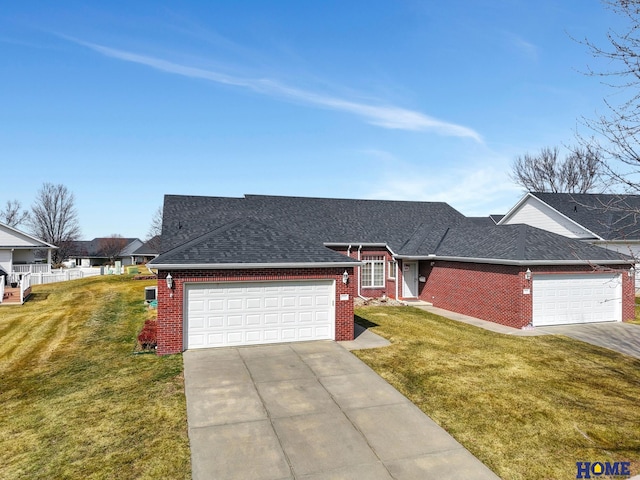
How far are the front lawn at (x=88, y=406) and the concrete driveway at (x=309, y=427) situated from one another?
48 centimetres

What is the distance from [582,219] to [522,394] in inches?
874

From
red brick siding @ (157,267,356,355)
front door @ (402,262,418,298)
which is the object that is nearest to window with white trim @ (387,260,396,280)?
front door @ (402,262,418,298)

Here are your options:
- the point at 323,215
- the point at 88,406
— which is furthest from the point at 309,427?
the point at 323,215

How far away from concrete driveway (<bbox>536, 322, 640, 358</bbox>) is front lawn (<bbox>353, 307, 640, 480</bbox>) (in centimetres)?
86

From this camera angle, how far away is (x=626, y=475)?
5840 millimetres

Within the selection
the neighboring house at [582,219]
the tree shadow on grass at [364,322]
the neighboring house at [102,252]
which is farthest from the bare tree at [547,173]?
the neighboring house at [102,252]

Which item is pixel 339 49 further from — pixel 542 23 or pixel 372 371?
pixel 372 371

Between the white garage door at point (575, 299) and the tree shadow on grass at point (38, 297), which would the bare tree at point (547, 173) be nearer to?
the white garage door at point (575, 299)

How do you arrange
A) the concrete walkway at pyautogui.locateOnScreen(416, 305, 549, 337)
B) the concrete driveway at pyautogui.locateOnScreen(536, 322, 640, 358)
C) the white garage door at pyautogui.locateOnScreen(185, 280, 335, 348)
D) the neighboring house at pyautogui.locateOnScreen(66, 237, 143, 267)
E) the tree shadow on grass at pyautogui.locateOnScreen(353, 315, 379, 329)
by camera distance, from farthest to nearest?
the neighboring house at pyautogui.locateOnScreen(66, 237, 143, 267)
the tree shadow on grass at pyautogui.locateOnScreen(353, 315, 379, 329)
the concrete walkway at pyautogui.locateOnScreen(416, 305, 549, 337)
the concrete driveway at pyautogui.locateOnScreen(536, 322, 640, 358)
the white garage door at pyautogui.locateOnScreen(185, 280, 335, 348)

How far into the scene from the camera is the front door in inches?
940

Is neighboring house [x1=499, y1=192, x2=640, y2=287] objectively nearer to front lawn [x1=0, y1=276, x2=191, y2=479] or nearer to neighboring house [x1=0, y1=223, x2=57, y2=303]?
front lawn [x1=0, y1=276, x2=191, y2=479]

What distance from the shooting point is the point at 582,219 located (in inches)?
1022

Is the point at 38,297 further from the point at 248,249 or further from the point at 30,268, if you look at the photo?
the point at 248,249

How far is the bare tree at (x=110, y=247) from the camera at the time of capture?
7662cm
